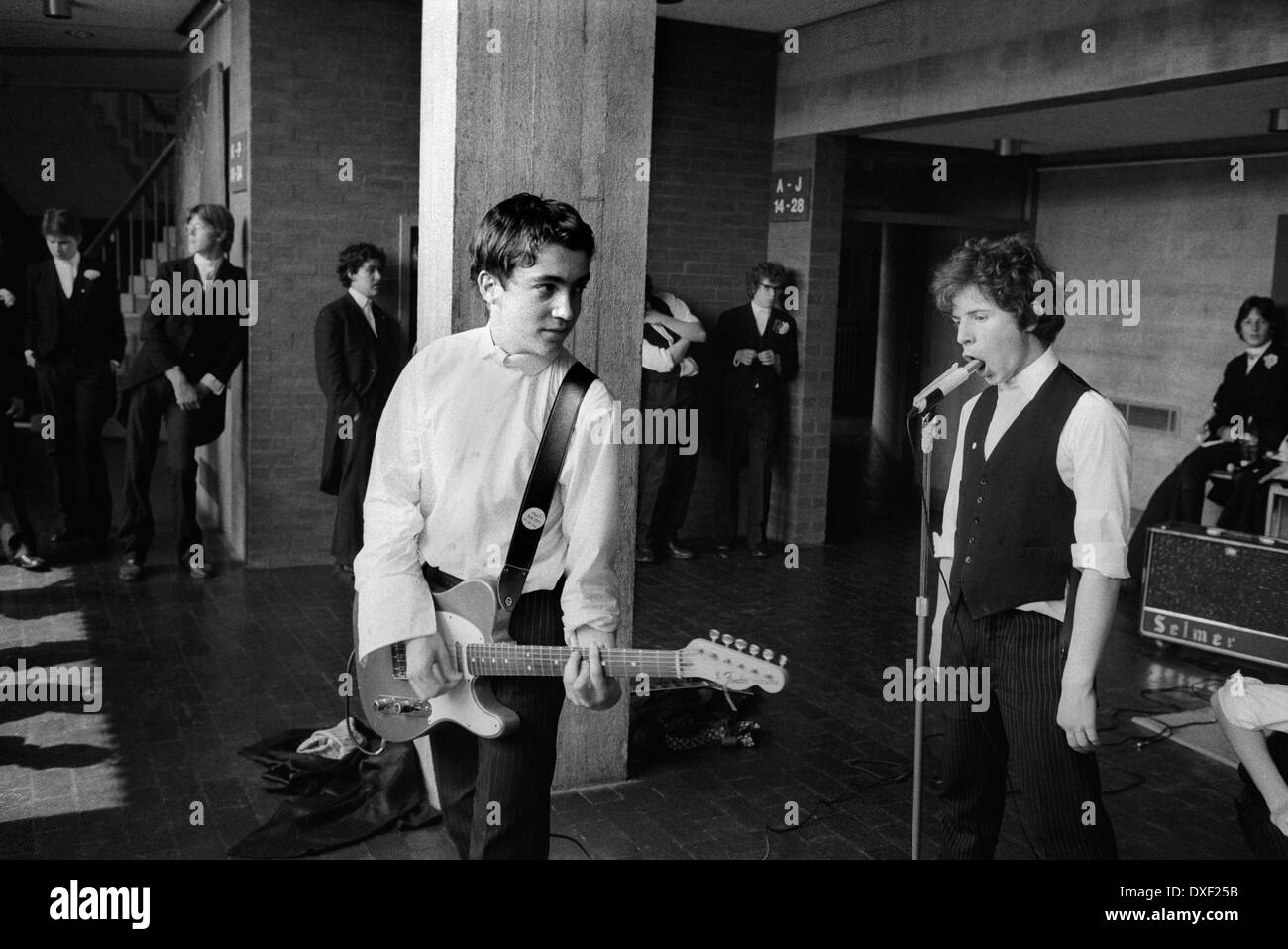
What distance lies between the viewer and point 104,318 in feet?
29.3

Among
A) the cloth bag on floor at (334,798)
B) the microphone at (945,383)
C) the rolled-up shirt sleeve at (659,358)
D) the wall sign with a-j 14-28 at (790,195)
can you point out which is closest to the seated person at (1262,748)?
the microphone at (945,383)

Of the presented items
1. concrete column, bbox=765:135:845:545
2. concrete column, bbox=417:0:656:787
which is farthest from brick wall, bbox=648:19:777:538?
concrete column, bbox=417:0:656:787

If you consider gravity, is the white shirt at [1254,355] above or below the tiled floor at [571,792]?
above

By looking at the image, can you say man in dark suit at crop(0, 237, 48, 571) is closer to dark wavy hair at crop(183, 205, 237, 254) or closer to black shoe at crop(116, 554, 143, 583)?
black shoe at crop(116, 554, 143, 583)

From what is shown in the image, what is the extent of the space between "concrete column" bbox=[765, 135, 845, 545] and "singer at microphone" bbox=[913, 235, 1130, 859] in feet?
21.8

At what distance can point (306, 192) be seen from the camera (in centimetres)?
865

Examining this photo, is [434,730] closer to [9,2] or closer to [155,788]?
[155,788]

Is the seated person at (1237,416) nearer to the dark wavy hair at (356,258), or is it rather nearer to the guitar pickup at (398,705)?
the dark wavy hair at (356,258)

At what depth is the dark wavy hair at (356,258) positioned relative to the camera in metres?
8.45

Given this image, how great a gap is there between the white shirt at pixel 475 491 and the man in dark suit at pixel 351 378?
17.8ft

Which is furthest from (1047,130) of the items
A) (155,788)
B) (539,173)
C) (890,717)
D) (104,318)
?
(155,788)

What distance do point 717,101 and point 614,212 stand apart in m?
5.57

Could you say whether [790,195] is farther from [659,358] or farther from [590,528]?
[590,528]

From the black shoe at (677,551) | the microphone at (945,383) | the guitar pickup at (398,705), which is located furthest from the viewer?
the black shoe at (677,551)
